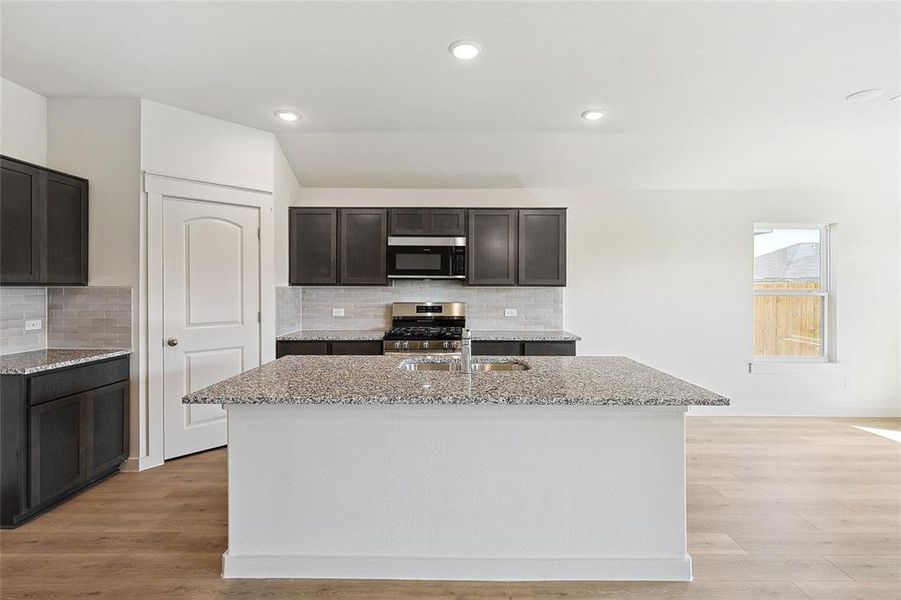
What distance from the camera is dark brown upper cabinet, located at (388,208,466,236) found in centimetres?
458

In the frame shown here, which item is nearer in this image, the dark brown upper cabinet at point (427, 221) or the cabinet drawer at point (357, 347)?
the cabinet drawer at point (357, 347)

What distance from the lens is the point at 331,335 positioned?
444cm

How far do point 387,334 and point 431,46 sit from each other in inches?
103

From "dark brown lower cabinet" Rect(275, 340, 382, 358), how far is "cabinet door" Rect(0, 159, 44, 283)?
5.80 feet

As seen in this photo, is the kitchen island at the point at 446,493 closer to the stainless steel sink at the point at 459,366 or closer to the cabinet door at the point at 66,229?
the stainless steel sink at the point at 459,366

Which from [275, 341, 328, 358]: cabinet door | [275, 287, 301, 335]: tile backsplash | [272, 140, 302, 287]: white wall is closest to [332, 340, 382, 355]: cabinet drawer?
[275, 341, 328, 358]: cabinet door

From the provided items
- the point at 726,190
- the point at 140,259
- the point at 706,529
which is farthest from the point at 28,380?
the point at 726,190

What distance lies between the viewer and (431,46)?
261 cm

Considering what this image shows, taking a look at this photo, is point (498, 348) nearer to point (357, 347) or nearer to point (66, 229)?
point (357, 347)

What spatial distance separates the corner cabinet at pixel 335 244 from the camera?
15.0 feet

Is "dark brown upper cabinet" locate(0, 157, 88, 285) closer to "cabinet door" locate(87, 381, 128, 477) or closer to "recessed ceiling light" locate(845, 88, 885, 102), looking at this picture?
"cabinet door" locate(87, 381, 128, 477)

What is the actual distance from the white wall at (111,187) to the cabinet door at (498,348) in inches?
106

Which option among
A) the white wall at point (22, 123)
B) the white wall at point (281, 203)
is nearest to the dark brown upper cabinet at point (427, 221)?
the white wall at point (281, 203)

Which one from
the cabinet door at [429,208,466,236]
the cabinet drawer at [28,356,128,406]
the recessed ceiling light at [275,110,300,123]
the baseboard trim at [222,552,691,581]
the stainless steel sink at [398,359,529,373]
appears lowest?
the baseboard trim at [222,552,691,581]
